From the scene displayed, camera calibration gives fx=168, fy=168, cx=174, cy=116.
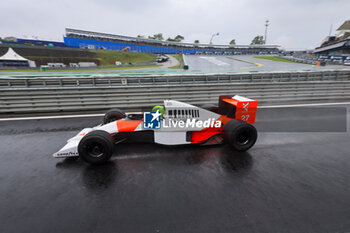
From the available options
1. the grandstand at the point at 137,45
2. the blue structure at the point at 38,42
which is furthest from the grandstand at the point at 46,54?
the grandstand at the point at 137,45

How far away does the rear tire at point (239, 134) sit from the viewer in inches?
196

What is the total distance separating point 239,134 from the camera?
5.11m

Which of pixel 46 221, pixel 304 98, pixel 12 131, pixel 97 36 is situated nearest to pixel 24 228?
pixel 46 221

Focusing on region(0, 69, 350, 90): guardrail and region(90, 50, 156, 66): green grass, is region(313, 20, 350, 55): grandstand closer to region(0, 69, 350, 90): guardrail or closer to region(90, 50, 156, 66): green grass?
region(0, 69, 350, 90): guardrail

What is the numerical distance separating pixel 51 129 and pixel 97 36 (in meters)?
92.0

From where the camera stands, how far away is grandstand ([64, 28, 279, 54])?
76188 millimetres

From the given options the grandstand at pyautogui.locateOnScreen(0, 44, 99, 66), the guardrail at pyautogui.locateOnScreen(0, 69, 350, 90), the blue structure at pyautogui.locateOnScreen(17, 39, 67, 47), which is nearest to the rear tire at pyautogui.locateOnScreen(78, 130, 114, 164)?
the guardrail at pyautogui.locateOnScreen(0, 69, 350, 90)

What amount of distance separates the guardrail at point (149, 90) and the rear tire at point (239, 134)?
4.91m

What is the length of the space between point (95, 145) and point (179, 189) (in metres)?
2.54

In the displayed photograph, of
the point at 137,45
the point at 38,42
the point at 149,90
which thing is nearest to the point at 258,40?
the point at 137,45

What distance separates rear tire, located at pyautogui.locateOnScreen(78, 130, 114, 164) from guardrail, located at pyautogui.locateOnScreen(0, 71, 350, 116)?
4.81m

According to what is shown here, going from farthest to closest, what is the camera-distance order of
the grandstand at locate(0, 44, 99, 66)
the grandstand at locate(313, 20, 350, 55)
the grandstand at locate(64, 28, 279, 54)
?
the grandstand at locate(64, 28, 279, 54) → the grandstand at locate(313, 20, 350, 55) → the grandstand at locate(0, 44, 99, 66)

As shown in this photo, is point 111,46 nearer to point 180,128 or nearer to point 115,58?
point 115,58

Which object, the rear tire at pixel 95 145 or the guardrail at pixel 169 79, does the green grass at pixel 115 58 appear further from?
the rear tire at pixel 95 145
